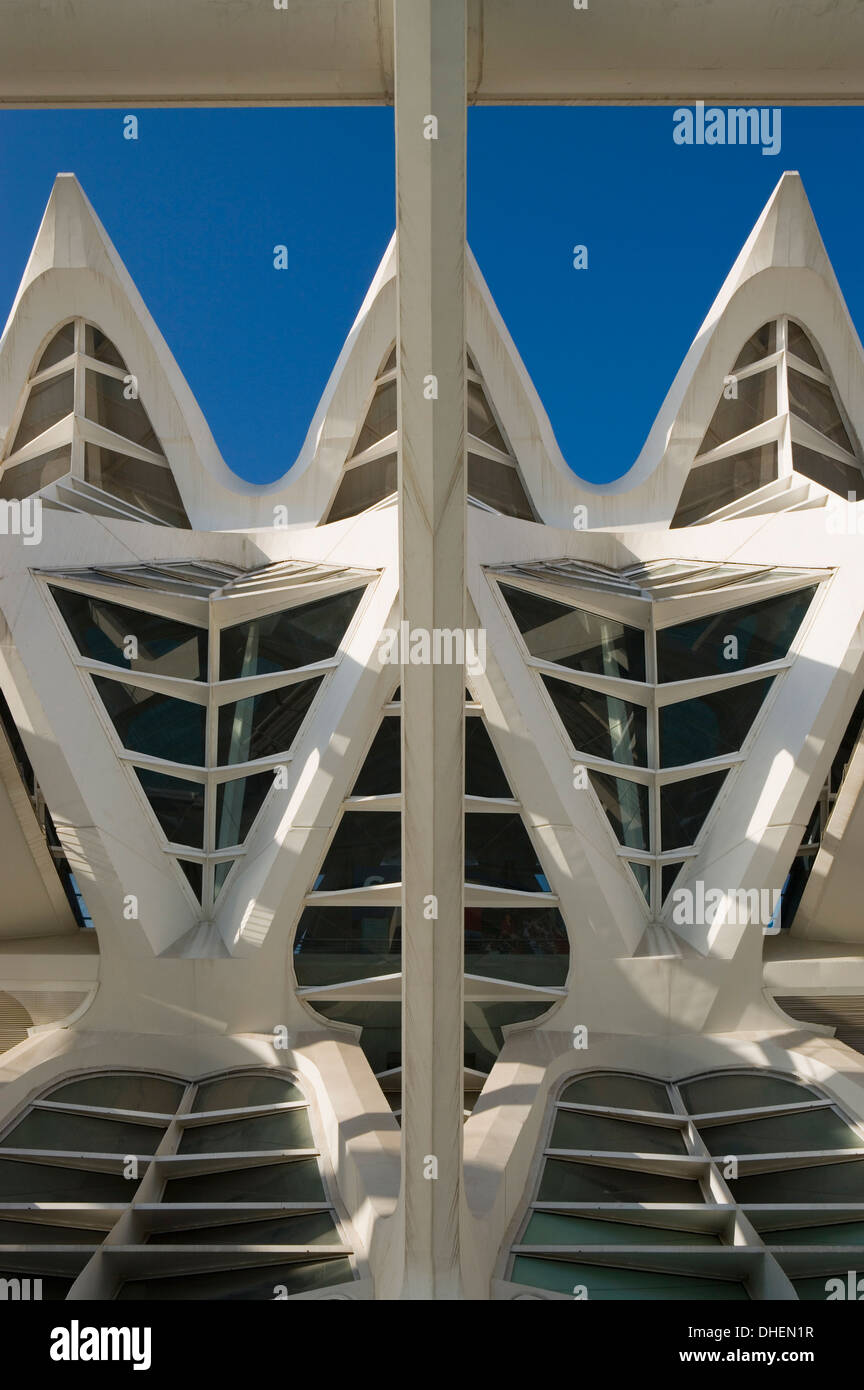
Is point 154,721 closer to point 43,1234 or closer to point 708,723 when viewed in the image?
point 43,1234

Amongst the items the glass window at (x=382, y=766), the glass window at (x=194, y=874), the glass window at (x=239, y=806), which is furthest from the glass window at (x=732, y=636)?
the glass window at (x=194, y=874)

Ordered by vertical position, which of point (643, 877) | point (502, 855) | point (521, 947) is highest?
point (502, 855)

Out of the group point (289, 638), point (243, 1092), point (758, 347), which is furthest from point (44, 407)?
point (243, 1092)

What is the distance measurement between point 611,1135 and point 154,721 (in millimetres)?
9234

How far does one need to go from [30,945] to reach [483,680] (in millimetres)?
8433

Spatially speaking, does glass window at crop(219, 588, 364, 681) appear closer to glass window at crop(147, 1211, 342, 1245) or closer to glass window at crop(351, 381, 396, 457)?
glass window at crop(147, 1211, 342, 1245)

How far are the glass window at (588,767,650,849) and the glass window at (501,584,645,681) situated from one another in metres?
1.89

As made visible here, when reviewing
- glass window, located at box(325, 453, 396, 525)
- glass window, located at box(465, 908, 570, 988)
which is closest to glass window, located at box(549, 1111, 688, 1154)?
glass window, located at box(465, 908, 570, 988)

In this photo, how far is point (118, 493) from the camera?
2702cm

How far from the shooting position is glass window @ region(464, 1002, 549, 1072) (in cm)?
1400

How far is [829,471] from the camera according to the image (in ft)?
82.4

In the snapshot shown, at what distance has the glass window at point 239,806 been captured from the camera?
626 inches

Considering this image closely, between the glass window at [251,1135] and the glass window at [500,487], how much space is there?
742 inches
